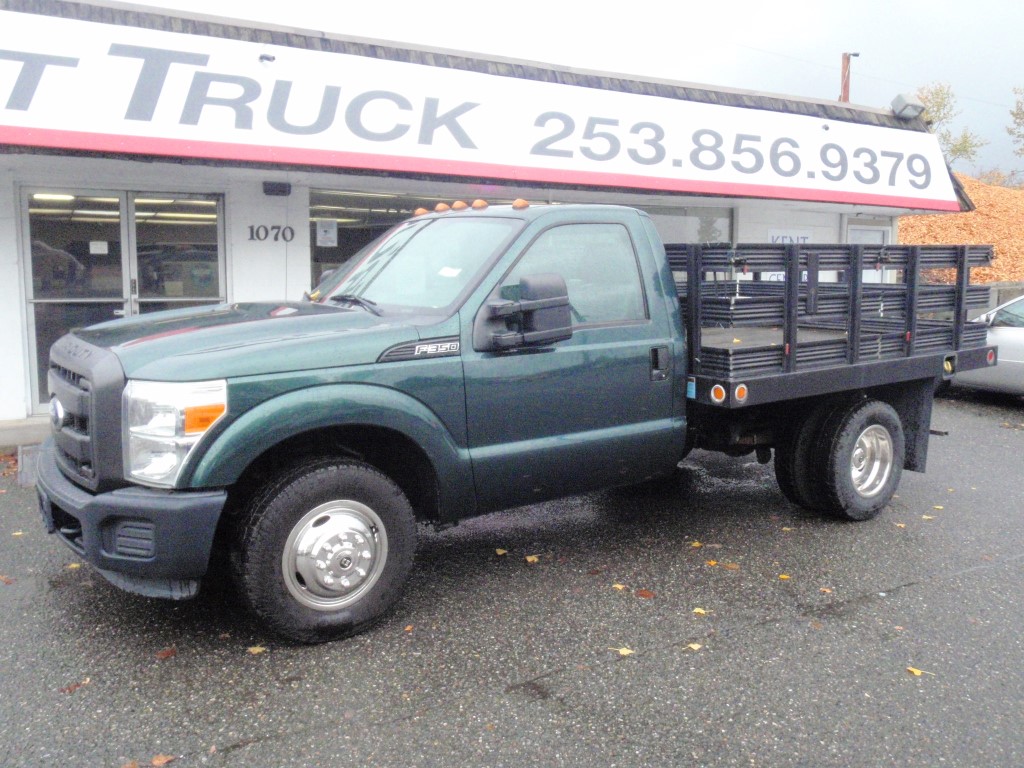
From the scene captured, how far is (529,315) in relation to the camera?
444 centimetres

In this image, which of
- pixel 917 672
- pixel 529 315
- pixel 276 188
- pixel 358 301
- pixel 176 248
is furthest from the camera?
pixel 276 188

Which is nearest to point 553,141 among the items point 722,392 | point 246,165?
point 246,165

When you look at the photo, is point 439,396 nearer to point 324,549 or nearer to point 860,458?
point 324,549

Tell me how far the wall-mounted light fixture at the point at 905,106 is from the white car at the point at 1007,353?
14.0 ft

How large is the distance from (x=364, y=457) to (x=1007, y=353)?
9176 millimetres

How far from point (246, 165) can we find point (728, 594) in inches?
244

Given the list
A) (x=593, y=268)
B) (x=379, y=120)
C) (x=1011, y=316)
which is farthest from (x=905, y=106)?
(x=593, y=268)

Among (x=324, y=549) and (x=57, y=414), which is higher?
(x=57, y=414)

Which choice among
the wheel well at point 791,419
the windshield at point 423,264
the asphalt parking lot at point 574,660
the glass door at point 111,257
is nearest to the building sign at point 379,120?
the glass door at point 111,257

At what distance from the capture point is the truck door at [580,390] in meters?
4.52

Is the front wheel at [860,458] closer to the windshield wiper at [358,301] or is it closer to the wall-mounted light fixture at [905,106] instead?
the windshield wiper at [358,301]

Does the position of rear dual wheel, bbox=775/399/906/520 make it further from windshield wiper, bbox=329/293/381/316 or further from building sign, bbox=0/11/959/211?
building sign, bbox=0/11/959/211

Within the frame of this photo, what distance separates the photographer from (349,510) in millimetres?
4086

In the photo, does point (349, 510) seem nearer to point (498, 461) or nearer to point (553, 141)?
point (498, 461)
